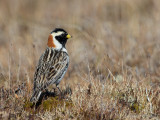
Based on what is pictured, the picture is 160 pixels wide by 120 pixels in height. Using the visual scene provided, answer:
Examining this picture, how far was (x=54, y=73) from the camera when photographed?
5746 millimetres

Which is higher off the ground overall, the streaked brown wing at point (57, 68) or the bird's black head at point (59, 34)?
the bird's black head at point (59, 34)

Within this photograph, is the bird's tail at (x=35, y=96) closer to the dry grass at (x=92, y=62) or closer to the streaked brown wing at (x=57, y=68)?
the dry grass at (x=92, y=62)

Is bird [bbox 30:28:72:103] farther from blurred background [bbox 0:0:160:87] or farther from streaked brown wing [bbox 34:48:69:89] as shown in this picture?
blurred background [bbox 0:0:160:87]

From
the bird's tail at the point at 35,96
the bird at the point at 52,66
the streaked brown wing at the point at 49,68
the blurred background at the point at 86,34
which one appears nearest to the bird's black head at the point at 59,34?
the bird at the point at 52,66

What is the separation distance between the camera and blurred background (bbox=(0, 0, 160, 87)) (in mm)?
8086

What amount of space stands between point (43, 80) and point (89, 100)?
3.25 feet

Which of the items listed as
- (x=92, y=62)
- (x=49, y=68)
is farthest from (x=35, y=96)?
(x=92, y=62)

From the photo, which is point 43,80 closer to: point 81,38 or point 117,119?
point 117,119

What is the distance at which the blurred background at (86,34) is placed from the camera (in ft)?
26.5

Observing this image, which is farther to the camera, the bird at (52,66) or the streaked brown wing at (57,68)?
the streaked brown wing at (57,68)

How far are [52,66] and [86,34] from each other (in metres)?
3.21

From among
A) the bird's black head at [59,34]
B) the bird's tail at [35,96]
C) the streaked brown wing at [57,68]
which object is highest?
the bird's black head at [59,34]

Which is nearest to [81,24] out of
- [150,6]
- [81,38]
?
[81,38]

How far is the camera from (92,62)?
940 centimetres
